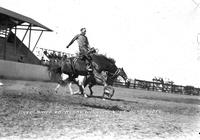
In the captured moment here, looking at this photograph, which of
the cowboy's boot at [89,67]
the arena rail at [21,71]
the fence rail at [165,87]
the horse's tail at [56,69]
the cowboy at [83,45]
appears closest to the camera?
the cowboy at [83,45]

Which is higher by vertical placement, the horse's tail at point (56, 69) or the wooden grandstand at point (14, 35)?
the wooden grandstand at point (14, 35)

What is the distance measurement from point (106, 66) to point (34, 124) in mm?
8073

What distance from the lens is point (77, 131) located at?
5582mm

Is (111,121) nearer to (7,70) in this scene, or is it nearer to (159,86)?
(7,70)

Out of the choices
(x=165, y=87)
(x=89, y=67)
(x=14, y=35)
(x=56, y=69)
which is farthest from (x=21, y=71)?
(x=165, y=87)

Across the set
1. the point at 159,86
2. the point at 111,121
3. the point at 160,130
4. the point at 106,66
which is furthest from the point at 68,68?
the point at 159,86

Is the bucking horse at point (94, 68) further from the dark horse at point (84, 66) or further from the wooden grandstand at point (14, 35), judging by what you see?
the wooden grandstand at point (14, 35)

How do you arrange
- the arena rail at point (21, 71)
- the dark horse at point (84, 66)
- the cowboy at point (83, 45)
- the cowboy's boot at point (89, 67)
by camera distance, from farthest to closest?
the arena rail at point (21, 71), the cowboy's boot at point (89, 67), the dark horse at point (84, 66), the cowboy at point (83, 45)

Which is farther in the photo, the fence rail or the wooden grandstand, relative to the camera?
the fence rail

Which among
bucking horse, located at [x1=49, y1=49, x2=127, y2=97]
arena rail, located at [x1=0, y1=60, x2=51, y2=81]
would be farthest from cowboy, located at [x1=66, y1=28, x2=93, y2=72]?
arena rail, located at [x1=0, y1=60, x2=51, y2=81]

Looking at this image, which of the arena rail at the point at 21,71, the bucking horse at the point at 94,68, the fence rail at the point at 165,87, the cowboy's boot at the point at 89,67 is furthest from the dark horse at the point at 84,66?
the fence rail at the point at 165,87

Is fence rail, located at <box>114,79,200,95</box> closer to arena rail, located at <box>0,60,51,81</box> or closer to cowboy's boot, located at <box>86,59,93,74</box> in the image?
arena rail, located at <box>0,60,51,81</box>

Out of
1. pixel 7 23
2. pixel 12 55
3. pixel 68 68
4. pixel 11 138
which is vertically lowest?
pixel 11 138

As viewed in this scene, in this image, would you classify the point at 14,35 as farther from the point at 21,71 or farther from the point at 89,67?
the point at 89,67
